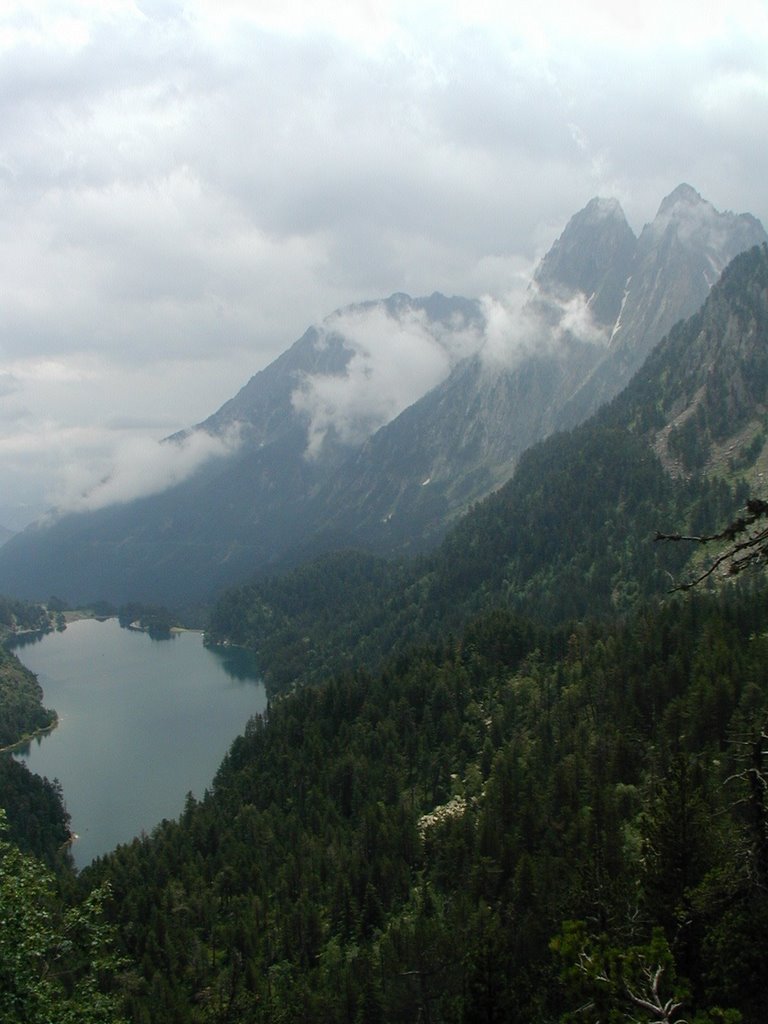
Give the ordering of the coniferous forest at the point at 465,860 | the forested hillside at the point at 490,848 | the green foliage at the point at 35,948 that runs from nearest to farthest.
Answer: the green foliage at the point at 35,948, the coniferous forest at the point at 465,860, the forested hillside at the point at 490,848

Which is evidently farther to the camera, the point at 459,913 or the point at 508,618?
the point at 508,618

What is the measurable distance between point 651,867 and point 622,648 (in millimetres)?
79130

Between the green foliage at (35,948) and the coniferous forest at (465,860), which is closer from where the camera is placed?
the green foliage at (35,948)

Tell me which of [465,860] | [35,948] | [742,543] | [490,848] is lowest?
[465,860]

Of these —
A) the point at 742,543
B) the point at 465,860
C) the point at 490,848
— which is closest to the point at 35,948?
the point at 742,543

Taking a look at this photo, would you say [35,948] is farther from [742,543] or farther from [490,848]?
[490,848]

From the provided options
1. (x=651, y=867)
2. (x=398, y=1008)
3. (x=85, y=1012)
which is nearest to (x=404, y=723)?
(x=398, y=1008)

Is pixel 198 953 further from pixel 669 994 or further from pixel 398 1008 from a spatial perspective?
pixel 669 994

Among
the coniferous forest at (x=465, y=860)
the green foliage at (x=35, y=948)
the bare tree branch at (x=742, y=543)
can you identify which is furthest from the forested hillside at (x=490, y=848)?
the green foliage at (x=35, y=948)

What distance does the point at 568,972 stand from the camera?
20.1 metres

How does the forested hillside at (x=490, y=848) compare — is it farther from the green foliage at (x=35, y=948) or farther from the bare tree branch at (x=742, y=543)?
the green foliage at (x=35, y=948)

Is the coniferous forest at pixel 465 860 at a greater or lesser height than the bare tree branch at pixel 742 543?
lesser

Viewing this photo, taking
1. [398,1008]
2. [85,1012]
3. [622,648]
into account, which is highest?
[85,1012]

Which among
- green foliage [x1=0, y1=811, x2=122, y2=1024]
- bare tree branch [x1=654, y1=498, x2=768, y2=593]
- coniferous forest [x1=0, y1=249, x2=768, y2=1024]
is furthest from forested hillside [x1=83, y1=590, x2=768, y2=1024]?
green foliage [x1=0, y1=811, x2=122, y2=1024]
